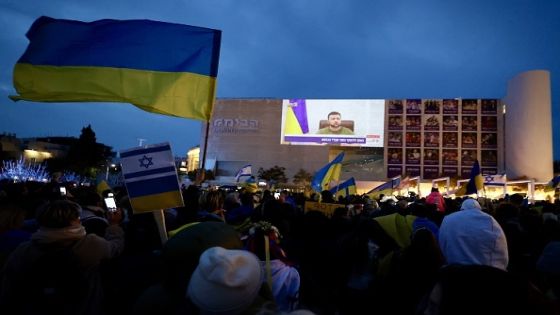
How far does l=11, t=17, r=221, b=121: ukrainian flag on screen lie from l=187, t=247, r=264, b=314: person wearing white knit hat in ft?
11.2

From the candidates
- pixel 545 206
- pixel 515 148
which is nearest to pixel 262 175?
pixel 515 148

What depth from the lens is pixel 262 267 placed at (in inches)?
83.6

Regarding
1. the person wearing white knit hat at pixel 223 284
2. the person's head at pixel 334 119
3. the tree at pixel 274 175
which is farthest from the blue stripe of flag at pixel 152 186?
the person's head at pixel 334 119

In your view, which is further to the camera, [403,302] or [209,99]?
[209,99]

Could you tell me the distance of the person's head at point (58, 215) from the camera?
256 cm

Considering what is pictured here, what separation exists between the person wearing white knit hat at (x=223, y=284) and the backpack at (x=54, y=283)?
1.27 m

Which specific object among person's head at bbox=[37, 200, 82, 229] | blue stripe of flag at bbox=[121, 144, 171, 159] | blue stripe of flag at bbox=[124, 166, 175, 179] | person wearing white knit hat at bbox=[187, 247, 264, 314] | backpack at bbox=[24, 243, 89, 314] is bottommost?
backpack at bbox=[24, 243, 89, 314]

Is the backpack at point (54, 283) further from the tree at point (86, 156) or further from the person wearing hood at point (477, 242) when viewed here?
the tree at point (86, 156)

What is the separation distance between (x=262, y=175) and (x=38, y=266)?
53955 mm

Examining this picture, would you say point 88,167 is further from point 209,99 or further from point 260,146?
point 209,99

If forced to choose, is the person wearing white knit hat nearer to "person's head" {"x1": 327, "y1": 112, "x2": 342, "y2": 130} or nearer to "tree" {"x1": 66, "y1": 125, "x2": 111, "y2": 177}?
"person's head" {"x1": 327, "y1": 112, "x2": 342, "y2": 130}

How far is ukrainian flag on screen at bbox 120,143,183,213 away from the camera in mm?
3660

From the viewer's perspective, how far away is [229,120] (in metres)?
62.2

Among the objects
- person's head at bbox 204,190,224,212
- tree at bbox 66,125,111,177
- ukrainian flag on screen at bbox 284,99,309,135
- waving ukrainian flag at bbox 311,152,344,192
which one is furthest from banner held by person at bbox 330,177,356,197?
tree at bbox 66,125,111,177
